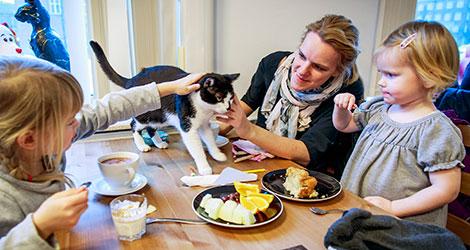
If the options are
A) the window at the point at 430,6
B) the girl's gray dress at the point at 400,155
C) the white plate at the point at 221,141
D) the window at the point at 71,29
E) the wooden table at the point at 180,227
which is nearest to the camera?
the wooden table at the point at 180,227

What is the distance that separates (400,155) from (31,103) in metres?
0.88

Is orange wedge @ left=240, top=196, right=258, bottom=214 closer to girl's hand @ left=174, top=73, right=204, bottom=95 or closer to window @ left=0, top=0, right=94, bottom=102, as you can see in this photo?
girl's hand @ left=174, top=73, right=204, bottom=95

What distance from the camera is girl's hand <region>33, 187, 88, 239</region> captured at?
1.79ft

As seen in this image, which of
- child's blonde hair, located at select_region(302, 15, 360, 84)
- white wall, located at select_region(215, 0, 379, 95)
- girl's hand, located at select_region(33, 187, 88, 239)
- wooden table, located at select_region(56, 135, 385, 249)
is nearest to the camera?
girl's hand, located at select_region(33, 187, 88, 239)

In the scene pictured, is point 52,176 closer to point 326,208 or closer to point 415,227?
point 326,208

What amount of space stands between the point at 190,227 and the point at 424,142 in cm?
63

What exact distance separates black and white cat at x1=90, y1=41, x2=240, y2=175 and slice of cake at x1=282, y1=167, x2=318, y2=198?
231 mm

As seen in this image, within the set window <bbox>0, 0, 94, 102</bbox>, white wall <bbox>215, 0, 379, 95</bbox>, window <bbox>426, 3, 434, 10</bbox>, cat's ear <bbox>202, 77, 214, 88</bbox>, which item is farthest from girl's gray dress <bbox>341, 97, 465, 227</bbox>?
window <bbox>426, 3, 434, 10</bbox>

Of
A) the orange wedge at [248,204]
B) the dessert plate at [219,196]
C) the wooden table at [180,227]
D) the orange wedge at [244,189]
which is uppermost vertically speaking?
the orange wedge at [244,189]

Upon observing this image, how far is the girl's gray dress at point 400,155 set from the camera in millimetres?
869

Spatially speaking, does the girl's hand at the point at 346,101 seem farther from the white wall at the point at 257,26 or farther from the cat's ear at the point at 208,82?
the white wall at the point at 257,26

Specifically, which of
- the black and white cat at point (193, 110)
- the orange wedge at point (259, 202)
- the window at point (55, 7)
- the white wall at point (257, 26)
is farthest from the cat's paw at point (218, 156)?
the window at point (55, 7)

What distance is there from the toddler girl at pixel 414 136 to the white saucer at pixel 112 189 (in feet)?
1.97

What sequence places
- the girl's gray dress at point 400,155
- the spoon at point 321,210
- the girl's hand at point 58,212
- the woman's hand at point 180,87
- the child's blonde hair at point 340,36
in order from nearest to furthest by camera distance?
the girl's hand at point 58,212, the spoon at point 321,210, the girl's gray dress at point 400,155, the woman's hand at point 180,87, the child's blonde hair at point 340,36
